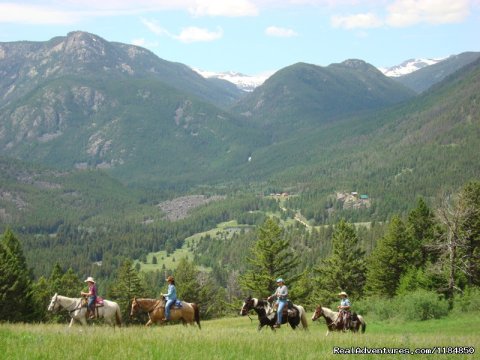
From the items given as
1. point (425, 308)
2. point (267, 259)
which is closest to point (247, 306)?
point (425, 308)

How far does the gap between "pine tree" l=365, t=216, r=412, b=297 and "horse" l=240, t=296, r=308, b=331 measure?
106ft

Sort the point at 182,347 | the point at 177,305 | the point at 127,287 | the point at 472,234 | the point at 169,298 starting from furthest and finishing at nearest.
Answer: the point at 127,287 → the point at 472,234 → the point at 177,305 → the point at 169,298 → the point at 182,347

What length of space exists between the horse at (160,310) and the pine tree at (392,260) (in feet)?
117

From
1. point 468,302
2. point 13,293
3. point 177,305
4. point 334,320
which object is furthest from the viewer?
point 13,293

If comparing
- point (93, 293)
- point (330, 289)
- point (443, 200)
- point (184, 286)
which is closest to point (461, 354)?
point (93, 293)

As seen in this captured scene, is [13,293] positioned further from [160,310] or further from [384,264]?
[384,264]

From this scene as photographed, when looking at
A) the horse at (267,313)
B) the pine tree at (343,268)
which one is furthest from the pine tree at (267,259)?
the horse at (267,313)

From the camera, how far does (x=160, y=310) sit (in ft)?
87.0

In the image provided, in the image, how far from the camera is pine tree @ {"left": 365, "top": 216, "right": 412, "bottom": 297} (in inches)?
2267

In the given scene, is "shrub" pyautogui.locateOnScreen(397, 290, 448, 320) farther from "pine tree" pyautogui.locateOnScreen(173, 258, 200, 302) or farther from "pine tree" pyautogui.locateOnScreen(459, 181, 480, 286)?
"pine tree" pyautogui.locateOnScreen(173, 258, 200, 302)

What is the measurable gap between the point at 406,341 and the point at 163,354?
8163mm

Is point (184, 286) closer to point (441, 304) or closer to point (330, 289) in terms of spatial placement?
point (330, 289)

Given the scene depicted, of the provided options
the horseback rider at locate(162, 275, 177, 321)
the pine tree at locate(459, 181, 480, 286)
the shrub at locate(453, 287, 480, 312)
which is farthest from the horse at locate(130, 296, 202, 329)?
the pine tree at locate(459, 181, 480, 286)

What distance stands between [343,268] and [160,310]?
4006 cm
